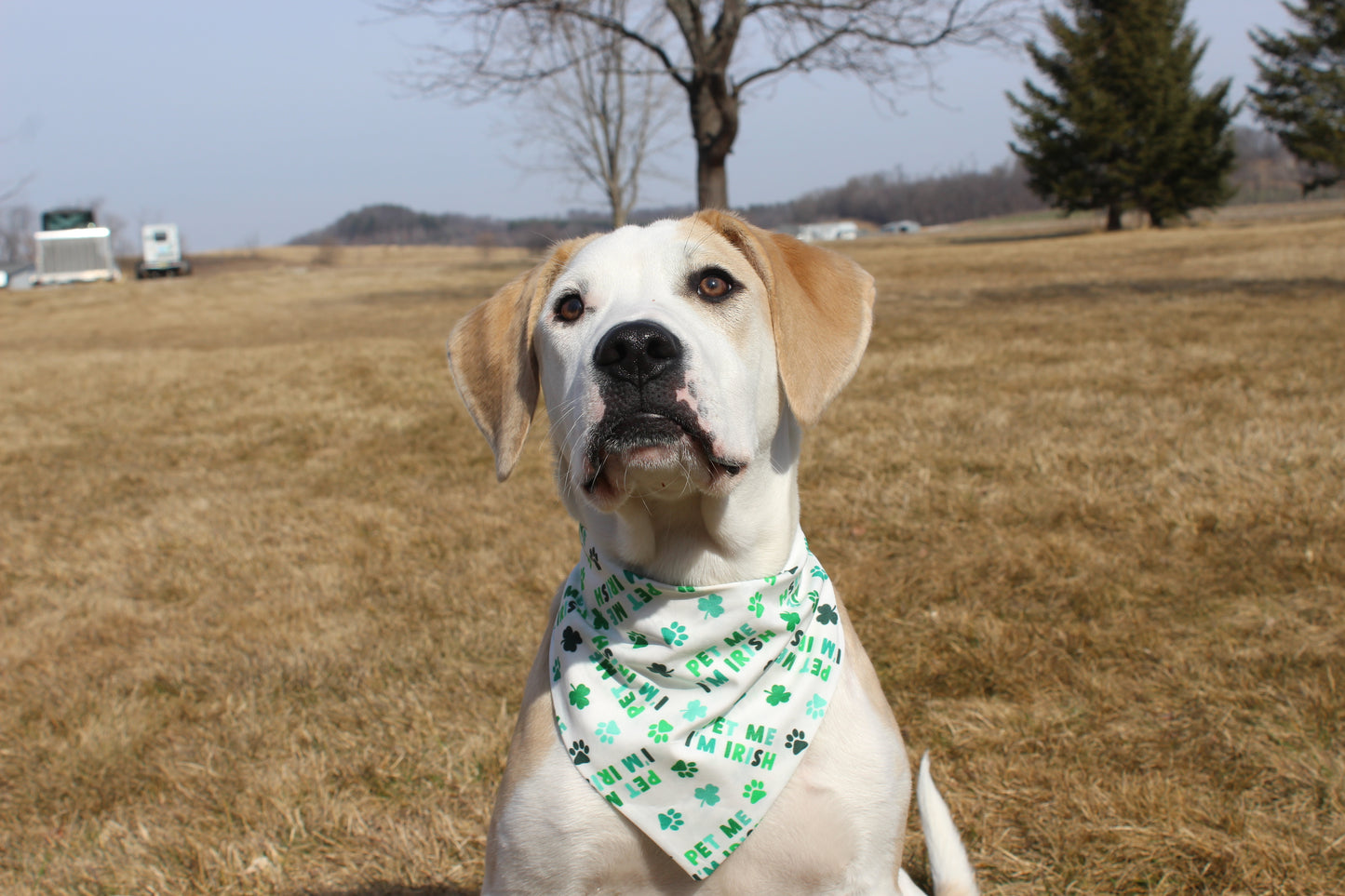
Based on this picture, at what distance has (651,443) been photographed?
1966 mm

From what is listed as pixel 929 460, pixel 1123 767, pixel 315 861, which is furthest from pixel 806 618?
pixel 929 460

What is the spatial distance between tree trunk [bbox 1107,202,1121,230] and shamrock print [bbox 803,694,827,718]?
41.1m

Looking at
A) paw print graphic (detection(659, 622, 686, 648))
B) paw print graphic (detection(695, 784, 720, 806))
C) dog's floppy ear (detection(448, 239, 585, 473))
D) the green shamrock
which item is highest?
dog's floppy ear (detection(448, 239, 585, 473))

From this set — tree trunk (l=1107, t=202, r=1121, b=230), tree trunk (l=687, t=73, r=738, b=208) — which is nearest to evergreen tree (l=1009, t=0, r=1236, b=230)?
tree trunk (l=1107, t=202, r=1121, b=230)

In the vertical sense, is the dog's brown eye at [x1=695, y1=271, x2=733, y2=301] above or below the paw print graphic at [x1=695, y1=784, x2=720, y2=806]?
above

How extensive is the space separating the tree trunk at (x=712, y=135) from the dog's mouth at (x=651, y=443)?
626 inches

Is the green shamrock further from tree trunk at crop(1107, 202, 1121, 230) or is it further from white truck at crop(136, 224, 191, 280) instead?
white truck at crop(136, 224, 191, 280)

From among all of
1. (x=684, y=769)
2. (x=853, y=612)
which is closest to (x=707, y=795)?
(x=684, y=769)

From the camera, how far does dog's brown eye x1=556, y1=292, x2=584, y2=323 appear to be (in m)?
2.30

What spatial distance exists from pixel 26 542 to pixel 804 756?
5806 millimetres

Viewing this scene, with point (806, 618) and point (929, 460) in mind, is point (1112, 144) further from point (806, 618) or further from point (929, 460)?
point (806, 618)

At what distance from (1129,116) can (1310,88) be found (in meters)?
8.05

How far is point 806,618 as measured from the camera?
7.55 ft

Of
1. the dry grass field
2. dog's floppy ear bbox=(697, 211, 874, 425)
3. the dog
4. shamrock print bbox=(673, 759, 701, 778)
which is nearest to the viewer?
the dog
